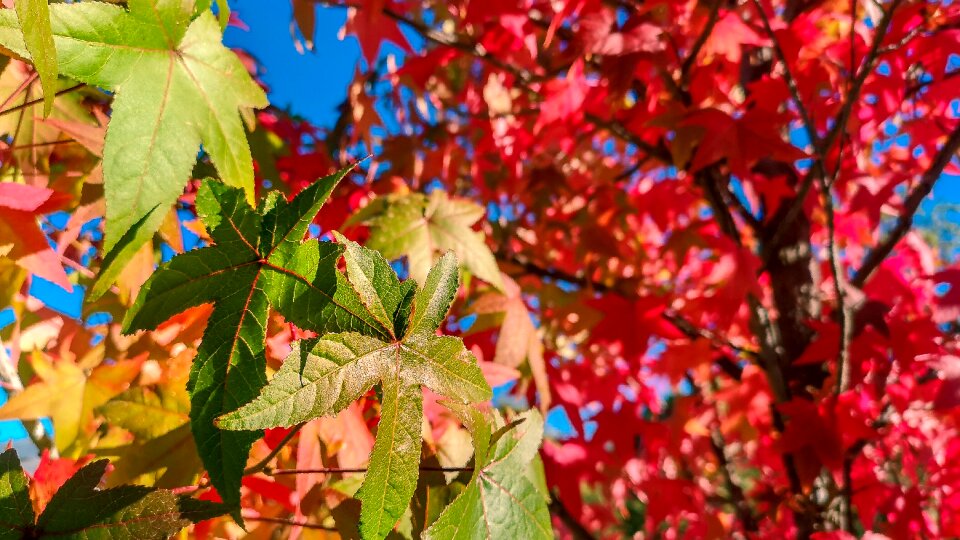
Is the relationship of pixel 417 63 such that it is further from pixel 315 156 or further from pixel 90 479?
pixel 90 479

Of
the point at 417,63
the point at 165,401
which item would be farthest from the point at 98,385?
the point at 417,63

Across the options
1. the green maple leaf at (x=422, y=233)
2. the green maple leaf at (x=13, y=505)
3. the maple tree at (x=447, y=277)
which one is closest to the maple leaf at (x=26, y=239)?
the maple tree at (x=447, y=277)

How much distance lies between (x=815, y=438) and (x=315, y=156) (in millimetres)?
1657

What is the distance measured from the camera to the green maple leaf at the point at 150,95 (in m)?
0.53

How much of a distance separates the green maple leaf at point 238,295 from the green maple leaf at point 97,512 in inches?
2.7

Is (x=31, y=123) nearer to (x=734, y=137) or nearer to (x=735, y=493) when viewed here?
(x=734, y=137)

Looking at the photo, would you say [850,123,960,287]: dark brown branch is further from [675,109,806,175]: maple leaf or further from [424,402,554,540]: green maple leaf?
[424,402,554,540]: green maple leaf

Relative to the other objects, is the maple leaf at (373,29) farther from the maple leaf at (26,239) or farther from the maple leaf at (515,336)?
the maple leaf at (26,239)

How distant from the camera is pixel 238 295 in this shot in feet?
1.68

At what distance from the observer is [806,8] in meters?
1.92

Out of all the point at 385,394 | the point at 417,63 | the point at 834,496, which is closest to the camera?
the point at 385,394

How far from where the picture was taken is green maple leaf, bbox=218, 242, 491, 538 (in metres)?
0.42

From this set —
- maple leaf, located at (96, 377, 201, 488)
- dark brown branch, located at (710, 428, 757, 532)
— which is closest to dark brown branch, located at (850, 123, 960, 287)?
dark brown branch, located at (710, 428, 757, 532)

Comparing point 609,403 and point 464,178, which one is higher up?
point 464,178
